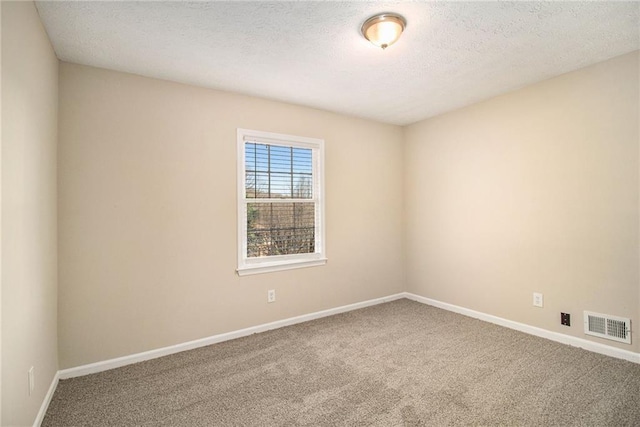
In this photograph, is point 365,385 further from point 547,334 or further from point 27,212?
point 27,212

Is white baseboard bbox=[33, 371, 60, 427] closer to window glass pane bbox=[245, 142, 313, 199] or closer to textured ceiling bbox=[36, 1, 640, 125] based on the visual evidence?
window glass pane bbox=[245, 142, 313, 199]

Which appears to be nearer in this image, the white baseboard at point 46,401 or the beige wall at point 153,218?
the white baseboard at point 46,401

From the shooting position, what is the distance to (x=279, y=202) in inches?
139

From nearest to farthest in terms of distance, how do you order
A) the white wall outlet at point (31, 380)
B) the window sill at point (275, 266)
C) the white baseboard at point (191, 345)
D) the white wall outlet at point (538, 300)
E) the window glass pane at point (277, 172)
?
the white wall outlet at point (31, 380)
the white baseboard at point (191, 345)
the white wall outlet at point (538, 300)
the window sill at point (275, 266)
the window glass pane at point (277, 172)

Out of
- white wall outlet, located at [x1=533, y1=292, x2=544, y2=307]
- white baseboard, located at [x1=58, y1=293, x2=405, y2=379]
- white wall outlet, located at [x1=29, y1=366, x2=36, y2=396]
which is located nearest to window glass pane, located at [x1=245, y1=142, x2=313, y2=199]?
white baseboard, located at [x1=58, y1=293, x2=405, y2=379]

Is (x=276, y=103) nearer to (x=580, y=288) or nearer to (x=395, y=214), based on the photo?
(x=395, y=214)

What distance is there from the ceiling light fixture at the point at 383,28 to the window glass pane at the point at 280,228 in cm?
197

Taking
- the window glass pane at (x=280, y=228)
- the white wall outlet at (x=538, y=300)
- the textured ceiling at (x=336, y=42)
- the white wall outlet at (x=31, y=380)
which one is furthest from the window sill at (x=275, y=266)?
the white wall outlet at (x=538, y=300)

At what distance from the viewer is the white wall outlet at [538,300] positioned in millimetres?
3064

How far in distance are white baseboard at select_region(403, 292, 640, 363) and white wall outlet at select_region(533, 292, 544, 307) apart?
0.76 ft

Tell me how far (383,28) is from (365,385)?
7.89ft

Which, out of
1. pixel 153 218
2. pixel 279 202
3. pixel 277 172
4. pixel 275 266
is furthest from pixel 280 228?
pixel 153 218

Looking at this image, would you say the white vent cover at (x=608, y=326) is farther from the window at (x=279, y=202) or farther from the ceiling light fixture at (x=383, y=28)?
the ceiling light fixture at (x=383, y=28)

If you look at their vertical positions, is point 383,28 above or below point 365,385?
above
